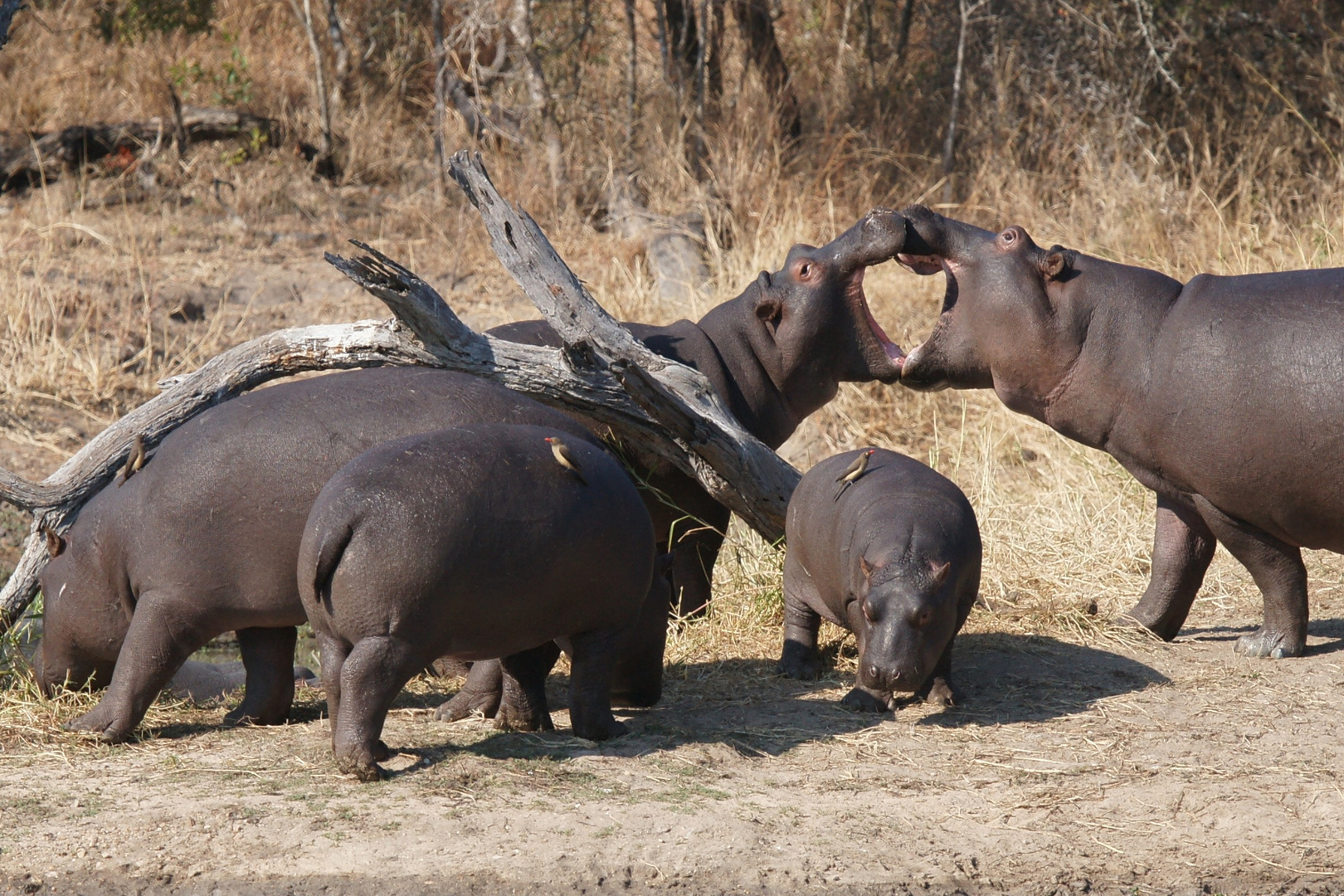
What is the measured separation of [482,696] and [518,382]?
127 cm

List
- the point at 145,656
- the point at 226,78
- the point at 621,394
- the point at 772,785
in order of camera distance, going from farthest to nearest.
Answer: the point at 226,78
the point at 621,394
the point at 145,656
the point at 772,785

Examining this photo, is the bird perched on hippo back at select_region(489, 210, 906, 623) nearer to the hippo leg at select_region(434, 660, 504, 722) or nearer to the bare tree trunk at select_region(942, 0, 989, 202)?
the hippo leg at select_region(434, 660, 504, 722)

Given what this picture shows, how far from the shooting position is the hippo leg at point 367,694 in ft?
Answer: 12.4

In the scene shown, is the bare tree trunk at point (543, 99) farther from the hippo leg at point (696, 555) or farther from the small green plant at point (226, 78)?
the hippo leg at point (696, 555)

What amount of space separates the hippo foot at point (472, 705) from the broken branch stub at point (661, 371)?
4.36 ft

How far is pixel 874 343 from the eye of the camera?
617 centimetres

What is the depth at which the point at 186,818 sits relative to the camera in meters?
3.65

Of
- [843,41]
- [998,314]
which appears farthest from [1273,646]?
[843,41]

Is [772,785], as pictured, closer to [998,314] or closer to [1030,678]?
[1030,678]

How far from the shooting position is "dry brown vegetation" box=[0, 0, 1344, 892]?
11.9 ft

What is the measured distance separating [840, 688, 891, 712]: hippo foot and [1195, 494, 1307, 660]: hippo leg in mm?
1294

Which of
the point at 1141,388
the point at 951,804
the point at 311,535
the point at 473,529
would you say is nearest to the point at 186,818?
the point at 311,535

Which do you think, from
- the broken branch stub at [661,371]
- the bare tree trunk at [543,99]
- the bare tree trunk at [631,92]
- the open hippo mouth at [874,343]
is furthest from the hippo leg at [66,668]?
the bare tree trunk at [631,92]

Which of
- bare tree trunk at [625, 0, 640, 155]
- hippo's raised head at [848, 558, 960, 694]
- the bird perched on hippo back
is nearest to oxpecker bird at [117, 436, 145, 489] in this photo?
the bird perched on hippo back
